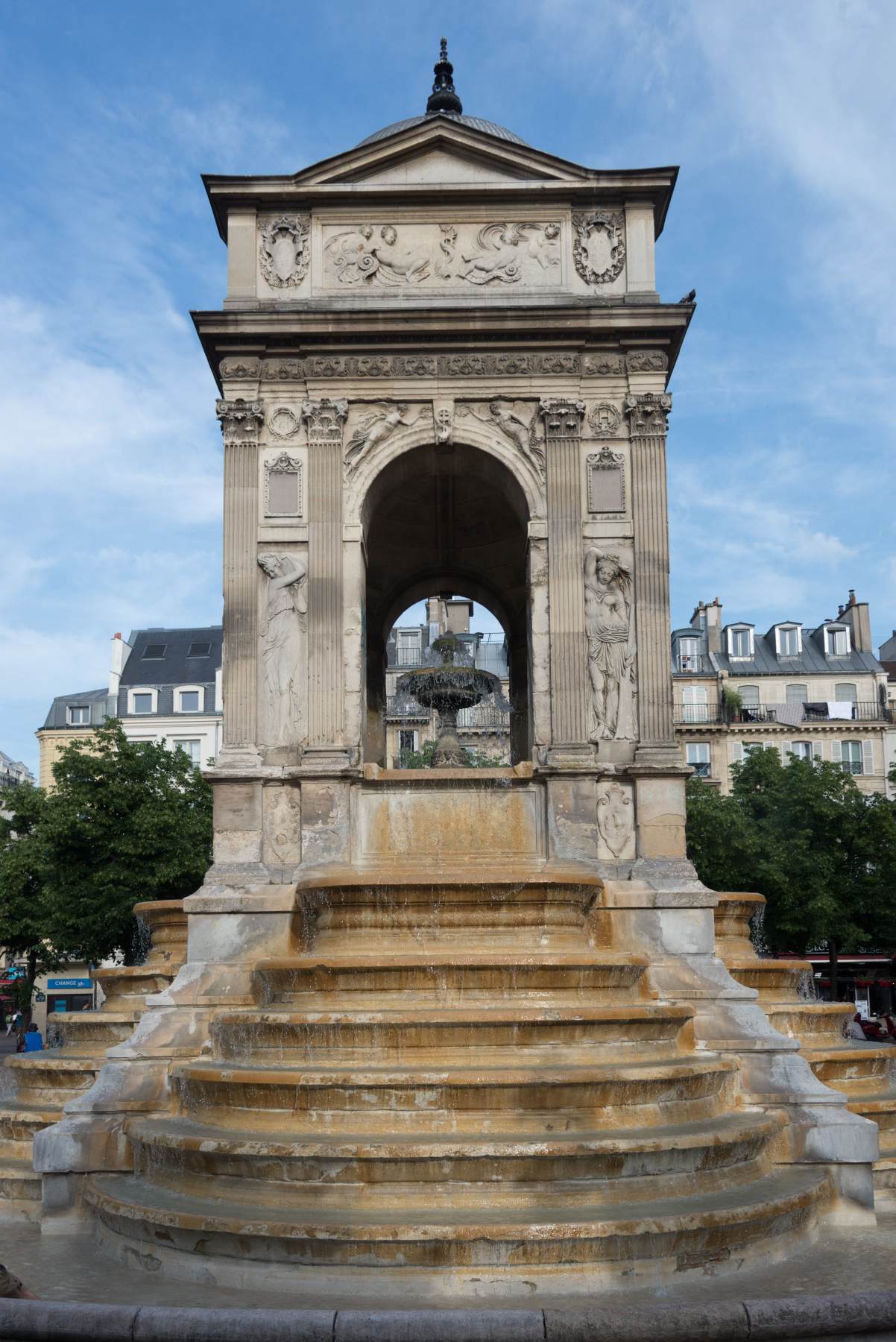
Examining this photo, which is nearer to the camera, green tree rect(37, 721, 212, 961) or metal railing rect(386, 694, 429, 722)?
green tree rect(37, 721, 212, 961)

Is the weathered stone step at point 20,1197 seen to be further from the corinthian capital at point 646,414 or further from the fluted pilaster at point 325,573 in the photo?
the corinthian capital at point 646,414

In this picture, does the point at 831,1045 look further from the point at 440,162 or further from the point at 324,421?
the point at 440,162

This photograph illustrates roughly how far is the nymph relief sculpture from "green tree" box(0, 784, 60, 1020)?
2252 centimetres

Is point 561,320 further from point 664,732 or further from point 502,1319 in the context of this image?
point 502,1319

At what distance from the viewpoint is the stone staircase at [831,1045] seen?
13969 mm

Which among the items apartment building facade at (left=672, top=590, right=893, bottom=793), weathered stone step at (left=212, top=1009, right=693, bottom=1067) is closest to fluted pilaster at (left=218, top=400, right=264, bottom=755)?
weathered stone step at (left=212, top=1009, right=693, bottom=1067)

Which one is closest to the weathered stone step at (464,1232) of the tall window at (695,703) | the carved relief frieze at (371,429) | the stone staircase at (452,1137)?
the stone staircase at (452,1137)

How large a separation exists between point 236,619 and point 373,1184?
868 centimetres

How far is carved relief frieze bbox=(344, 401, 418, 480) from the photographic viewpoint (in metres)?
18.0

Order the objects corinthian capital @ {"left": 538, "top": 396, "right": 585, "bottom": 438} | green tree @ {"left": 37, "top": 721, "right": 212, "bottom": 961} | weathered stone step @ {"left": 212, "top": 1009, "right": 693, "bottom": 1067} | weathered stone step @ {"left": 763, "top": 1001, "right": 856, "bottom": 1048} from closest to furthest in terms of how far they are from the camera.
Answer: weathered stone step @ {"left": 212, "top": 1009, "right": 693, "bottom": 1067} → weathered stone step @ {"left": 763, "top": 1001, "right": 856, "bottom": 1048} → corinthian capital @ {"left": 538, "top": 396, "right": 585, "bottom": 438} → green tree @ {"left": 37, "top": 721, "right": 212, "bottom": 961}

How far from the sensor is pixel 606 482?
1791cm

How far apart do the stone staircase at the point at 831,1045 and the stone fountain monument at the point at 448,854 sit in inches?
26.8

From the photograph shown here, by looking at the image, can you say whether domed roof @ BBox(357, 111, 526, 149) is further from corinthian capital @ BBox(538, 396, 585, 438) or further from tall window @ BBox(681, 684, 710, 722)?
tall window @ BBox(681, 684, 710, 722)

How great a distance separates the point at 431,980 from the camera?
42.9 ft
